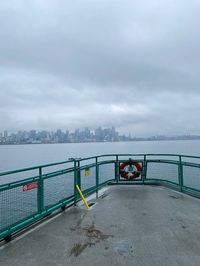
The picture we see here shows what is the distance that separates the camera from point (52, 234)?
12.8 ft

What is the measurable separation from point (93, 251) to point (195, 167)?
4.52 metres

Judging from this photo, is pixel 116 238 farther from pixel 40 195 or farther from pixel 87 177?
pixel 87 177

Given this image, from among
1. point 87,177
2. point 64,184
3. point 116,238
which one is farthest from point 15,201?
point 87,177

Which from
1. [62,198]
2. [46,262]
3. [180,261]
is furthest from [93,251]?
[62,198]

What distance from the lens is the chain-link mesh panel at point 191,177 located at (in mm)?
6434

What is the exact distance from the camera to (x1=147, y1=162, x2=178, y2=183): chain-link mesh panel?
727 centimetres

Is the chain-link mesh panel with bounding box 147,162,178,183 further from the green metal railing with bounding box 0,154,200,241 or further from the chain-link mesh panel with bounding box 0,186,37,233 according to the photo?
the chain-link mesh panel with bounding box 0,186,37,233

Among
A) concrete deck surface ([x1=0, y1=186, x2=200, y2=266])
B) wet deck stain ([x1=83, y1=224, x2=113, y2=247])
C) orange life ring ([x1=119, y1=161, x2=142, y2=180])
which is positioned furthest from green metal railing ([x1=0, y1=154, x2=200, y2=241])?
wet deck stain ([x1=83, y1=224, x2=113, y2=247])

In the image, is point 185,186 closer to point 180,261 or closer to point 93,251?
point 180,261

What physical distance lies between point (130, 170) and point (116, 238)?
445 cm

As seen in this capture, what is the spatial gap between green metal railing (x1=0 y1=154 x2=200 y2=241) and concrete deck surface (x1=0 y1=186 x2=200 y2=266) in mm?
345

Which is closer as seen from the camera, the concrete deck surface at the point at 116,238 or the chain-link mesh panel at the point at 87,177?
the concrete deck surface at the point at 116,238

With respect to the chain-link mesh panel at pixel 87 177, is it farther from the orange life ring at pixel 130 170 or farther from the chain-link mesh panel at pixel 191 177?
the chain-link mesh panel at pixel 191 177

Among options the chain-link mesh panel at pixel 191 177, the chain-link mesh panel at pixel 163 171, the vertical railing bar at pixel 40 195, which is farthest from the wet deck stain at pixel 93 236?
the chain-link mesh panel at pixel 163 171
